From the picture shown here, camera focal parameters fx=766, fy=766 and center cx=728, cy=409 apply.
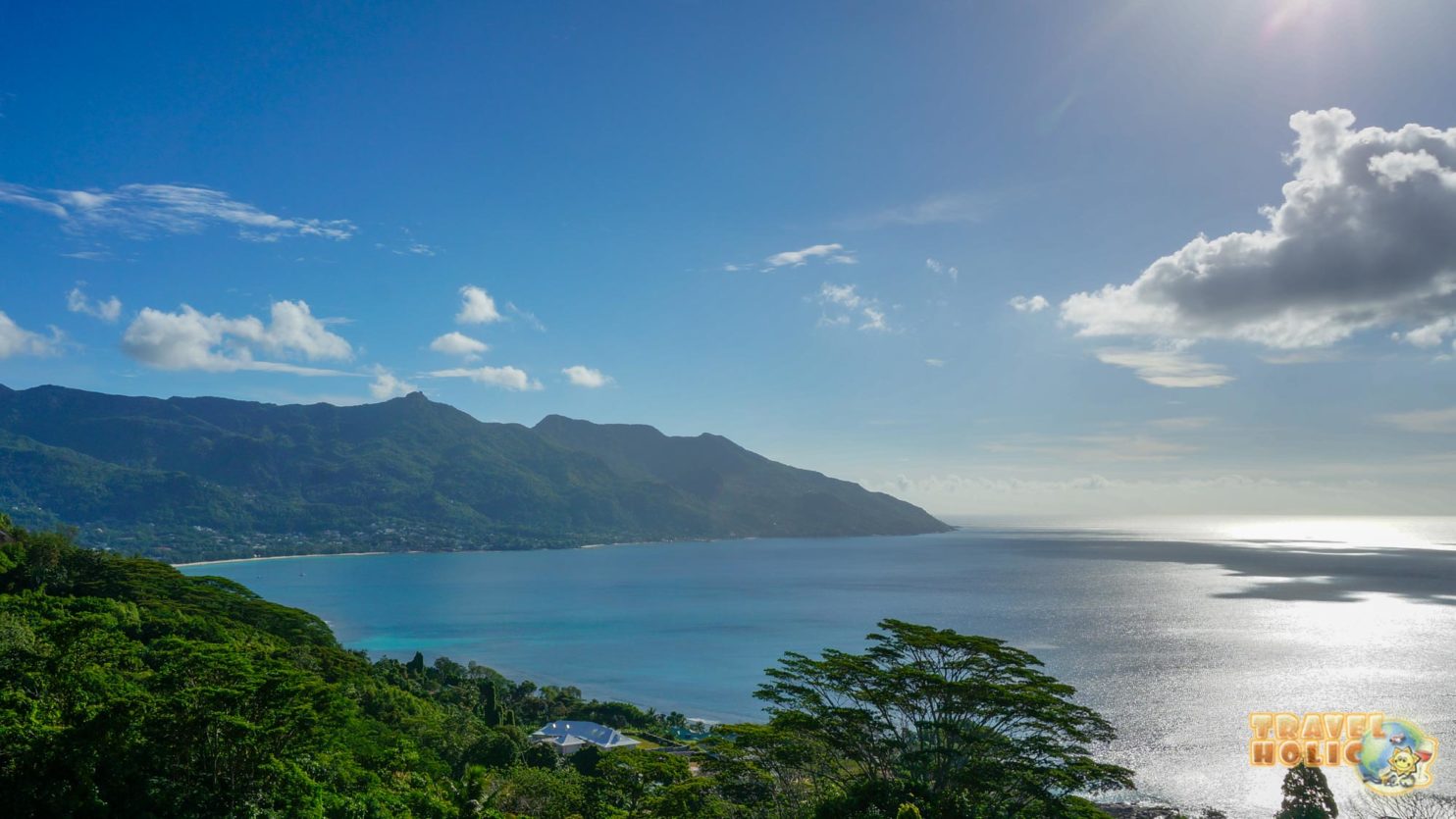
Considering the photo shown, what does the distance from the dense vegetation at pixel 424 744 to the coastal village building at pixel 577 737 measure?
7.94m

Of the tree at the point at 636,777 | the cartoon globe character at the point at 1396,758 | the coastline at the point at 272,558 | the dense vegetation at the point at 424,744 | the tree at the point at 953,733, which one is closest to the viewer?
the dense vegetation at the point at 424,744

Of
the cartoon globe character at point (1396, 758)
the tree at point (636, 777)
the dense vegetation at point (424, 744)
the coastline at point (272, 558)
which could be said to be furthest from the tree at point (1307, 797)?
the coastline at point (272, 558)

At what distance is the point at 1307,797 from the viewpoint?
97.3ft

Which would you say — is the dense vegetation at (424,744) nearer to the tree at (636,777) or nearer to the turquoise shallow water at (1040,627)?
the tree at (636,777)

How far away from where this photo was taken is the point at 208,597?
40.6 meters

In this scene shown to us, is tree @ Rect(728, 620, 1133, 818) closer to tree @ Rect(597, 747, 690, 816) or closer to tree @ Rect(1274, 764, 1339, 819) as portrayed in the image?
tree @ Rect(597, 747, 690, 816)

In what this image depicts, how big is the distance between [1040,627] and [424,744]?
72872 millimetres

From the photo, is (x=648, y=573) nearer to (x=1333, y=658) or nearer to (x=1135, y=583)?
(x=1135, y=583)

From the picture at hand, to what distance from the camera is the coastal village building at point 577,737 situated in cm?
3917

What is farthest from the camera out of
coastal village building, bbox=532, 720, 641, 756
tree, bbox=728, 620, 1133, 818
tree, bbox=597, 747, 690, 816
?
coastal village building, bbox=532, 720, 641, 756

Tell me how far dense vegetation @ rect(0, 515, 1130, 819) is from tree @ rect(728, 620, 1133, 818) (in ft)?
0.18

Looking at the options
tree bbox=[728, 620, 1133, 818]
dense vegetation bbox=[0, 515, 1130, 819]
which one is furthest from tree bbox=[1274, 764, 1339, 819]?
tree bbox=[728, 620, 1133, 818]

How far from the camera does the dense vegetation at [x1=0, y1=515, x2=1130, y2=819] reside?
13.6m

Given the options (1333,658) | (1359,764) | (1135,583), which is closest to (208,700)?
(1359,764)
